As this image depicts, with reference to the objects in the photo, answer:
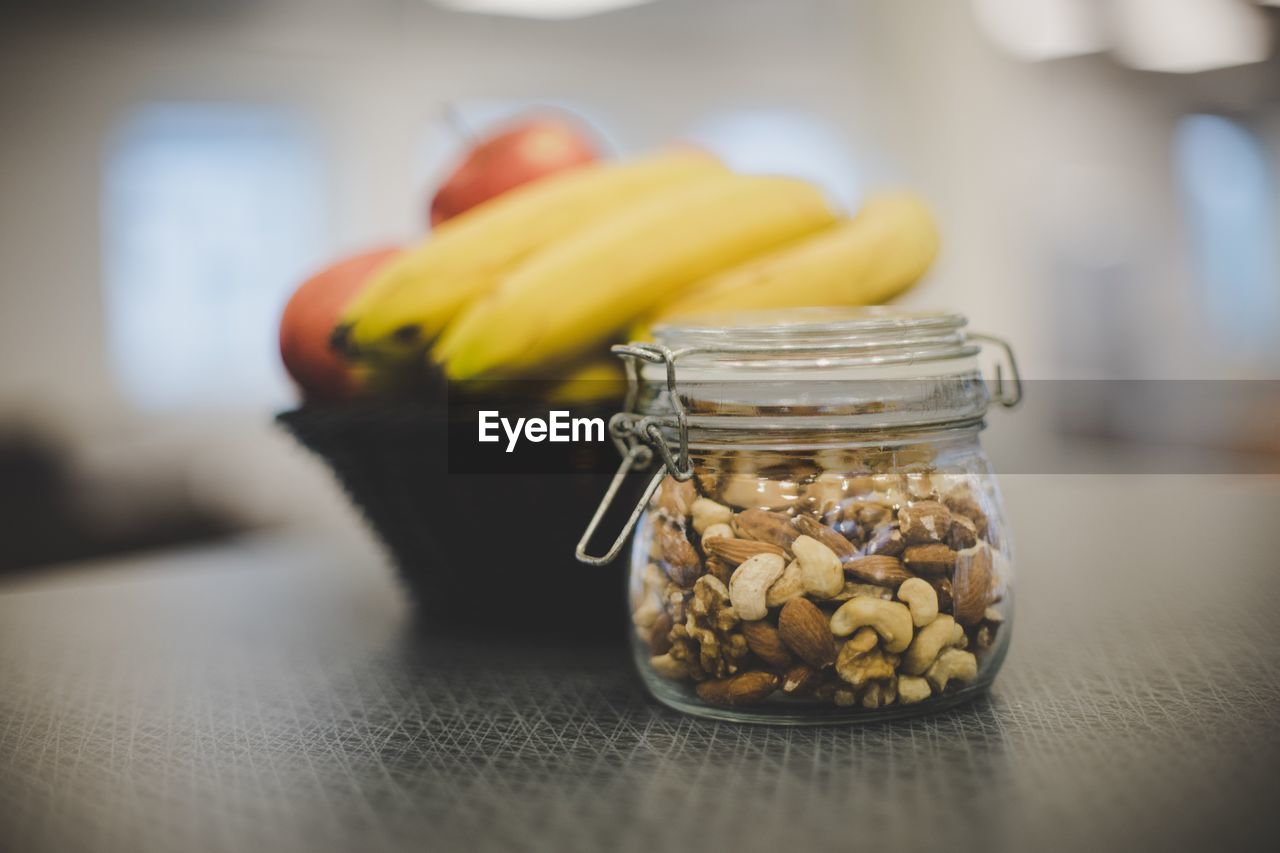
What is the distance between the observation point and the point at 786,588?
1.39 feet

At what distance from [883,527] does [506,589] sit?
27cm

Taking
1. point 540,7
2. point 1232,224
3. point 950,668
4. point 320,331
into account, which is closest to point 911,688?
point 950,668

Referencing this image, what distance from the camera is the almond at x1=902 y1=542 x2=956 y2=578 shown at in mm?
436

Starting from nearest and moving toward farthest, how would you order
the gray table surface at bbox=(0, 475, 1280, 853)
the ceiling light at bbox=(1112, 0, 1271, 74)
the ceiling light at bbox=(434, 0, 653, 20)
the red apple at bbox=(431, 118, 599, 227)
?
the gray table surface at bbox=(0, 475, 1280, 853)
the red apple at bbox=(431, 118, 599, 227)
the ceiling light at bbox=(1112, 0, 1271, 74)
the ceiling light at bbox=(434, 0, 653, 20)

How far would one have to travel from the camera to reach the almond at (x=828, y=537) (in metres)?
0.43

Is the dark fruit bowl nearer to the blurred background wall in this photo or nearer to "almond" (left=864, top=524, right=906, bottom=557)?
"almond" (left=864, top=524, right=906, bottom=557)

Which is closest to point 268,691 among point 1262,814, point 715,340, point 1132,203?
point 715,340

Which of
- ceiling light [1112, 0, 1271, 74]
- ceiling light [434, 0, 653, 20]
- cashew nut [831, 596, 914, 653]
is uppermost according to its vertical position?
ceiling light [434, 0, 653, 20]

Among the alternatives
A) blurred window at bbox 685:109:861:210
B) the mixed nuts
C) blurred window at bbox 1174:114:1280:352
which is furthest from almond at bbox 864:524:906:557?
blurred window at bbox 685:109:861:210

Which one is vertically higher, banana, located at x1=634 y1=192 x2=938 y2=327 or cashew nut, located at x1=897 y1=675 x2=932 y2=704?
banana, located at x1=634 y1=192 x2=938 y2=327

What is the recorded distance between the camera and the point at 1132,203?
3982mm

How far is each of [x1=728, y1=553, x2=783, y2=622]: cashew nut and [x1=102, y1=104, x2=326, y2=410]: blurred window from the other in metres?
4.47

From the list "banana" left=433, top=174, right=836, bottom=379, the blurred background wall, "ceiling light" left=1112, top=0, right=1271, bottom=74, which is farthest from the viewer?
the blurred background wall

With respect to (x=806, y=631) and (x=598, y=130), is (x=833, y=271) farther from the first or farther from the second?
(x=598, y=130)
